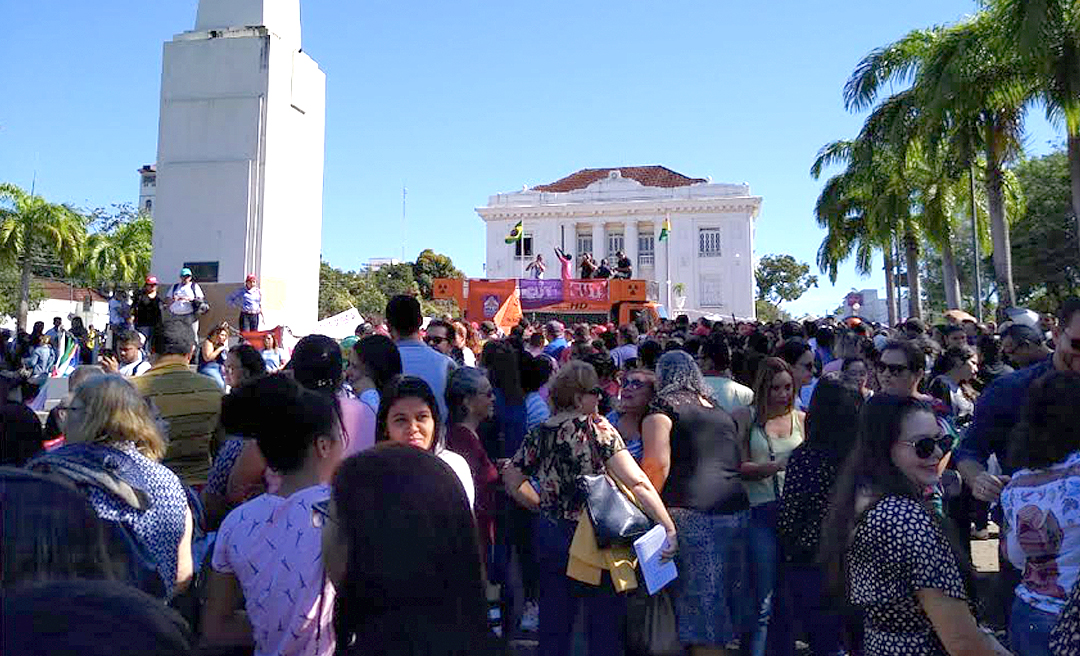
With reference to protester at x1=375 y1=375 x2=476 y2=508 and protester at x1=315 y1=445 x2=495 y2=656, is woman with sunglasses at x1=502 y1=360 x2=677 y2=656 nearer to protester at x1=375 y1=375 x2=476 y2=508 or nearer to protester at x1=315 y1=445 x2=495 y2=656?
protester at x1=375 y1=375 x2=476 y2=508

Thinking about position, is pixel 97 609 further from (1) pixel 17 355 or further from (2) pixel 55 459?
(1) pixel 17 355

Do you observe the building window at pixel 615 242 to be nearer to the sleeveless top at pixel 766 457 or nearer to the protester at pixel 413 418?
the sleeveless top at pixel 766 457

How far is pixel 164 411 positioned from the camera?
13.0 ft

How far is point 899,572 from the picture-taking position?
257cm

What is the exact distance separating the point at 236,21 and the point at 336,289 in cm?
4044

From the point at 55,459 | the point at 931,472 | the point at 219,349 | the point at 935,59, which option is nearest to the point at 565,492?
the point at 931,472

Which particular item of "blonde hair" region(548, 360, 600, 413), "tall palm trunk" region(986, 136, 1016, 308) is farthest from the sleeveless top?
"tall palm trunk" region(986, 136, 1016, 308)

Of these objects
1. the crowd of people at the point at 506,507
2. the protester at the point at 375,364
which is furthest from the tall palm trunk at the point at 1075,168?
the protester at the point at 375,364

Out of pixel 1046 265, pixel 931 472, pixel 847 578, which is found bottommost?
pixel 847 578

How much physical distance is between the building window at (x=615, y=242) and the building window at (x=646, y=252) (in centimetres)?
141

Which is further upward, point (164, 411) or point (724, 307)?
point (724, 307)

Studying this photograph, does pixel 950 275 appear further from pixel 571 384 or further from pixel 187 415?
pixel 187 415

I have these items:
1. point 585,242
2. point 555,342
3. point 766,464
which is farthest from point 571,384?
point 585,242

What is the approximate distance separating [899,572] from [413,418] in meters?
1.89
